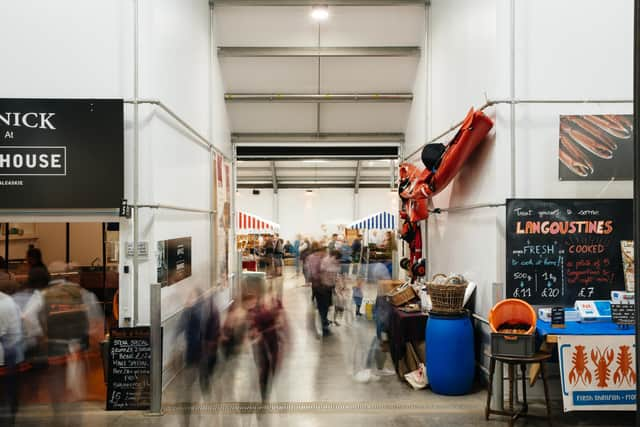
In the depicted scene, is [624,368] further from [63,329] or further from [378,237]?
[378,237]

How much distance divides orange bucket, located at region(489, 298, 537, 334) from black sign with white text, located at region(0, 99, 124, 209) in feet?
12.6

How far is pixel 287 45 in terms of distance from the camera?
31.7 ft

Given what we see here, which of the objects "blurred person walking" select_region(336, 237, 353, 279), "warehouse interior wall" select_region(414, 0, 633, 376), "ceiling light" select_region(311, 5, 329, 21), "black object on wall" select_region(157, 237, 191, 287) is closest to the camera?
"warehouse interior wall" select_region(414, 0, 633, 376)

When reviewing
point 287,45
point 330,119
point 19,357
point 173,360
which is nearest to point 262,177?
point 330,119

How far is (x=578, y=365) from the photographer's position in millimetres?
4699

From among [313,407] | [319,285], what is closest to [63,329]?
[313,407]

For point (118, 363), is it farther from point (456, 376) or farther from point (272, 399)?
point (456, 376)

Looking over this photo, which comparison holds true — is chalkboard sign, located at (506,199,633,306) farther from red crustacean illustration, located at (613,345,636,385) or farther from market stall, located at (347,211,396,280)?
market stall, located at (347,211,396,280)

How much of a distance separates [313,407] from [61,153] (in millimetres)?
3596

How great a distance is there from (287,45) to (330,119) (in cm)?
213

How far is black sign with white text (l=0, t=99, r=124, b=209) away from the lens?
5285 millimetres

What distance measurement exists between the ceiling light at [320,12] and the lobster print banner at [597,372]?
6.60m

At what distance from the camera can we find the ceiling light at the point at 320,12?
9.01 meters

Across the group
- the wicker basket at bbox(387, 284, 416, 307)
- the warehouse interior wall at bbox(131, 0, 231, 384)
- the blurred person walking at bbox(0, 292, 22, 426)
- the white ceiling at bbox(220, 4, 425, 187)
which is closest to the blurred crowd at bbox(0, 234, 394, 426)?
the blurred person walking at bbox(0, 292, 22, 426)
